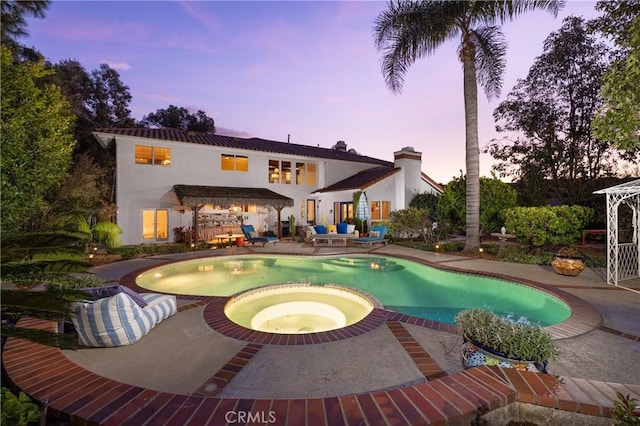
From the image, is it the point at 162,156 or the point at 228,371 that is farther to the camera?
the point at 162,156

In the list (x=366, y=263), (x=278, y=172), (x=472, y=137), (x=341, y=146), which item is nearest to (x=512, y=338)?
(x=366, y=263)

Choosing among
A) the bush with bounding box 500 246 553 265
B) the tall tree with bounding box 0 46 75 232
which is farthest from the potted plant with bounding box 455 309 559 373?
the bush with bounding box 500 246 553 265

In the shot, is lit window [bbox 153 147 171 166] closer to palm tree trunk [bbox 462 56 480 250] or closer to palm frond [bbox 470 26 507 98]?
palm tree trunk [bbox 462 56 480 250]

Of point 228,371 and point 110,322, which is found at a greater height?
point 110,322

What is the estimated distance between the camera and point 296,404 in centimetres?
281

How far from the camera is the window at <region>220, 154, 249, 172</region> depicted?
65.0ft

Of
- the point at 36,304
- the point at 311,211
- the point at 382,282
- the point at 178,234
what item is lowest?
the point at 382,282

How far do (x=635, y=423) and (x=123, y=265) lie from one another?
45.4 ft

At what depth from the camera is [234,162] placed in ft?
66.2

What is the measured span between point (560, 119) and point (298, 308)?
60.2 ft

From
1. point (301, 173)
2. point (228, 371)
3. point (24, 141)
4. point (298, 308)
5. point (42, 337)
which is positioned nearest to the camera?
point (42, 337)

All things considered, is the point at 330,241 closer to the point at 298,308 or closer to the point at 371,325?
the point at 298,308

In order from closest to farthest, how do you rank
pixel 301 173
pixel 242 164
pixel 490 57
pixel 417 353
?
pixel 417 353 < pixel 490 57 < pixel 242 164 < pixel 301 173

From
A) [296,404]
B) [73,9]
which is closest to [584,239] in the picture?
[296,404]
